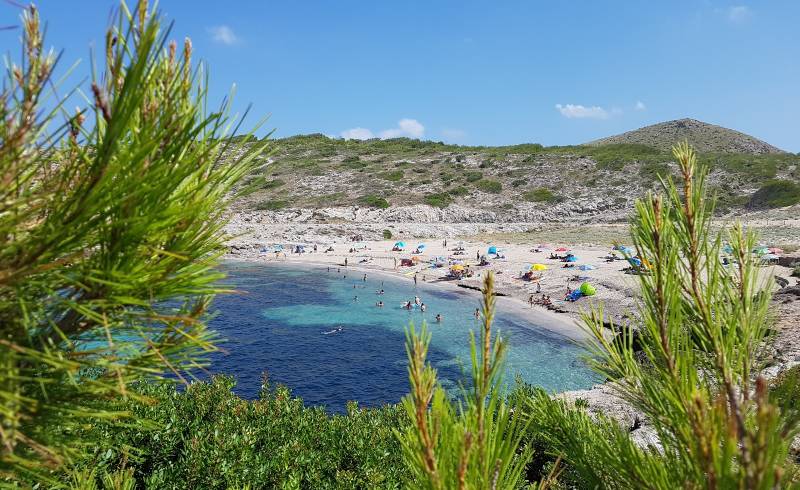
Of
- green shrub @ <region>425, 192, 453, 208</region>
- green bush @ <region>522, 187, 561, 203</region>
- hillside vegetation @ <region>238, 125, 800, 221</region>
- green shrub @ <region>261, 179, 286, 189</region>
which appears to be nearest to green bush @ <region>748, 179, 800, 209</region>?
hillside vegetation @ <region>238, 125, 800, 221</region>

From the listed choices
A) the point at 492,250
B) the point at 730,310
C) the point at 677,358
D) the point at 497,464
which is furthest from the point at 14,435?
the point at 492,250

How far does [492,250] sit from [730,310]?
4852cm

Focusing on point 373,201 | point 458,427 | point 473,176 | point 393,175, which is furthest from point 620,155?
point 458,427

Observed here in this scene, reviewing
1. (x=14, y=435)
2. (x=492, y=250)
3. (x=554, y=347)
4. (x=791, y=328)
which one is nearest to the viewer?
(x=14, y=435)

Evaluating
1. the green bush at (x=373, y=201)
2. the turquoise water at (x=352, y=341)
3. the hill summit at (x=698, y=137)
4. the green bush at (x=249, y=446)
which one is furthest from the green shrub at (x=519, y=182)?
the green bush at (x=249, y=446)

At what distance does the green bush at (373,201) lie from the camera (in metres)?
77.6

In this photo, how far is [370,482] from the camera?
6.58 meters

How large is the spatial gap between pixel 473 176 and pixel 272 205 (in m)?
38.8

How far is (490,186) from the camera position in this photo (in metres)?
84.9

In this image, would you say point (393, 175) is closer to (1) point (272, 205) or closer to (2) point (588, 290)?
(1) point (272, 205)

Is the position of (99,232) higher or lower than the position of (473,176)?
lower

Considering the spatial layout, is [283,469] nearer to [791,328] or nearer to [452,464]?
[452,464]

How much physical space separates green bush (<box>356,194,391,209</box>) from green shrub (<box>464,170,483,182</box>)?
19153 mm

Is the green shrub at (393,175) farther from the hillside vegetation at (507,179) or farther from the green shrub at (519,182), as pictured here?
the green shrub at (519,182)
